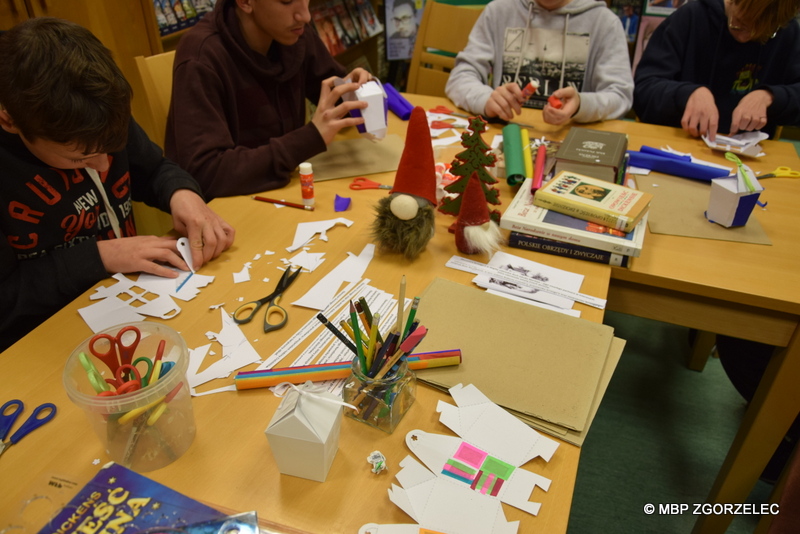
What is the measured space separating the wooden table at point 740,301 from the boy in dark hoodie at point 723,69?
0.57 metres

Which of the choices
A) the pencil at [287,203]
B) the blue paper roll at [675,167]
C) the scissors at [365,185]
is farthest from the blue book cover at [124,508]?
the blue paper roll at [675,167]

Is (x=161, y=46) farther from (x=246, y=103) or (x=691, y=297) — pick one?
(x=691, y=297)

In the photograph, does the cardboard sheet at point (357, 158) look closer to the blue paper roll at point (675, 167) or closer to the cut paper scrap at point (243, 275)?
the cut paper scrap at point (243, 275)

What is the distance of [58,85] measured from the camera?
2.35 feet

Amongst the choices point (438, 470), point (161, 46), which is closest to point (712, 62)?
point (438, 470)

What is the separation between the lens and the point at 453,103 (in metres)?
1.83

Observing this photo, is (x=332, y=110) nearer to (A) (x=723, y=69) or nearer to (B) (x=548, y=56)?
(B) (x=548, y=56)

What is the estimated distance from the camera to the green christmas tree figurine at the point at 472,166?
102cm

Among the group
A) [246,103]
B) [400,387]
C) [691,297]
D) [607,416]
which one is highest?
[246,103]

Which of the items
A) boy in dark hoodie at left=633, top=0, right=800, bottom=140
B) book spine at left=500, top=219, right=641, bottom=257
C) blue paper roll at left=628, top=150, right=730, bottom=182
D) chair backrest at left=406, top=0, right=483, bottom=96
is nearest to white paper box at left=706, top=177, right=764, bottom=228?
blue paper roll at left=628, top=150, right=730, bottom=182

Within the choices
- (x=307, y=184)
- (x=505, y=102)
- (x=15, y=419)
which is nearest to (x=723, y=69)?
(x=505, y=102)

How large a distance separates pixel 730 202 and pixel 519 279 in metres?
0.53

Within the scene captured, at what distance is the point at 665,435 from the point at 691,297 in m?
0.74

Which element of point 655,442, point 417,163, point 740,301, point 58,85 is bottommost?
point 655,442
